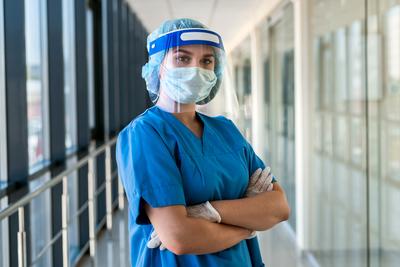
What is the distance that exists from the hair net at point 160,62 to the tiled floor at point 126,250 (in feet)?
6.03

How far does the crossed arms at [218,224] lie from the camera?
887 millimetres

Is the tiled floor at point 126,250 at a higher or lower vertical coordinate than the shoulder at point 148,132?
lower

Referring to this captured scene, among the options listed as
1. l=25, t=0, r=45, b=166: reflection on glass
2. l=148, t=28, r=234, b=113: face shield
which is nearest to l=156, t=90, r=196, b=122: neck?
l=148, t=28, r=234, b=113: face shield

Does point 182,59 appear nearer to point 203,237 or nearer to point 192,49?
point 192,49

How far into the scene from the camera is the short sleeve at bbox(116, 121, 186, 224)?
891 millimetres

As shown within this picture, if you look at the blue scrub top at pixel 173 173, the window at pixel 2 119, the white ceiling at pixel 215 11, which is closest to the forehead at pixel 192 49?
the blue scrub top at pixel 173 173

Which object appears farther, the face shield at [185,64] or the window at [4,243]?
the window at [4,243]

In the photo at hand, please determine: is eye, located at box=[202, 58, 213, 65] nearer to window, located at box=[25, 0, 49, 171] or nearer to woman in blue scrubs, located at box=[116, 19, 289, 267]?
woman in blue scrubs, located at box=[116, 19, 289, 267]

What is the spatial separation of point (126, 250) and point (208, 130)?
213 centimetres

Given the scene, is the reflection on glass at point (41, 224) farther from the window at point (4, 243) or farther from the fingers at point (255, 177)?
the fingers at point (255, 177)

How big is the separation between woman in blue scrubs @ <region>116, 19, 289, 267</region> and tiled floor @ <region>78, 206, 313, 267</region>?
1.83 meters

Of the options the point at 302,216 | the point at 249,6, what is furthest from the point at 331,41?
the point at 249,6

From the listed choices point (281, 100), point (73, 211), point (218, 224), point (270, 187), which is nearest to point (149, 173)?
point (218, 224)

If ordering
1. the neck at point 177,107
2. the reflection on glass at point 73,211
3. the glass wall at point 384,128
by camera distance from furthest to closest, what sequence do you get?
the reflection on glass at point 73,211
the glass wall at point 384,128
the neck at point 177,107
